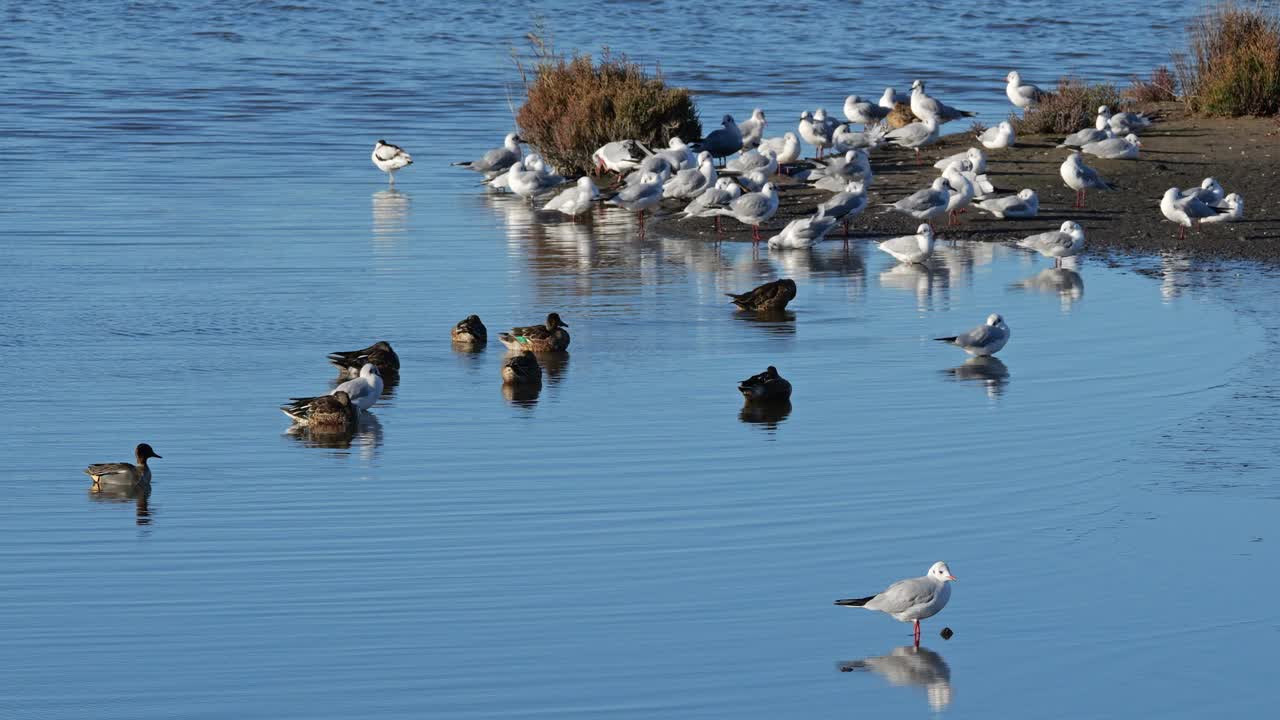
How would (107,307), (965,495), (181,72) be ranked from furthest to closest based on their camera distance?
(181,72) < (107,307) < (965,495)

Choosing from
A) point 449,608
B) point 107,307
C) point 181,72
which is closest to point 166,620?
point 449,608

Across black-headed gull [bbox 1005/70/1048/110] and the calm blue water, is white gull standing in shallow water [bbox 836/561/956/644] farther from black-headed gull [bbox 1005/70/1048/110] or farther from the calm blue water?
black-headed gull [bbox 1005/70/1048/110]

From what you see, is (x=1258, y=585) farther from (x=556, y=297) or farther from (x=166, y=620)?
(x=556, y=297)

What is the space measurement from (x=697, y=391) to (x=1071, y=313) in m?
4.28

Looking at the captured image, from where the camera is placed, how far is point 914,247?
17953mm

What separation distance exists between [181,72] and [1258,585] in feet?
104

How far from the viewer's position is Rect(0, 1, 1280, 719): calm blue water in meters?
7.79

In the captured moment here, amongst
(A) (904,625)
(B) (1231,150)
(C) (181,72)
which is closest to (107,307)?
(A) (904,625)

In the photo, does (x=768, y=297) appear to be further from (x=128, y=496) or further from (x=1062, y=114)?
(x=1062, y=114)

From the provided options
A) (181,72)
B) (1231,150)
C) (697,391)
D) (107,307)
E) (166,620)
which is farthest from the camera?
(181,72)

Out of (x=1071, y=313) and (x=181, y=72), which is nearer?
(x=1071, y=313)

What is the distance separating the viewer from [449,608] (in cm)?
839

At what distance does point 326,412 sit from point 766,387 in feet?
9.17

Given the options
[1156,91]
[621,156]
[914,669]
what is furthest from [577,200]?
[914,669]
